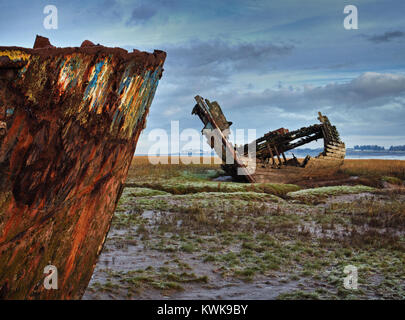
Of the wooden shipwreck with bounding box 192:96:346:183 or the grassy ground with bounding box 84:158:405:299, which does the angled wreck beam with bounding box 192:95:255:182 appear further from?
the grassy ground with bounding box 84:158:405:299

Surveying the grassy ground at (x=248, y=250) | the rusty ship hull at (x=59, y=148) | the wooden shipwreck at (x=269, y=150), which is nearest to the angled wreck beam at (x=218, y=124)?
the wooden shipwreck at (x=269, y=150)

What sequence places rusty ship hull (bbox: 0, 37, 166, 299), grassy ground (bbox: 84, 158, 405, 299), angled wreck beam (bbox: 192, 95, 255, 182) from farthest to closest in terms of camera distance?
angled wreck beam (bbox: 192, 95, 255, 182) → grassy ground (bbox: 84, 158, 405, 299) → rusty ship hull (bbox: 0, 37, 166, 299)

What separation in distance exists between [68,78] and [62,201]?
755 mm

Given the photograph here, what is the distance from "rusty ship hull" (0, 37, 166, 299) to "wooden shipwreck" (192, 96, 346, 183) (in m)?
14.6

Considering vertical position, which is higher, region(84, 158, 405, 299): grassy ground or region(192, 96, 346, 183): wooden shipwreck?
region(192, 96, 346, 183): wooden shipwreck

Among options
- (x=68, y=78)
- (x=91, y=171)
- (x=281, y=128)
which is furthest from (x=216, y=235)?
(x=281, y=128)

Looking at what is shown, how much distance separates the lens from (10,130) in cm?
144

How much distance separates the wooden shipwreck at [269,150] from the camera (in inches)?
683

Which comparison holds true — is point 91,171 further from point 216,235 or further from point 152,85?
Answer: point 216,235

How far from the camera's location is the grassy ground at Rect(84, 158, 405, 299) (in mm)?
4828

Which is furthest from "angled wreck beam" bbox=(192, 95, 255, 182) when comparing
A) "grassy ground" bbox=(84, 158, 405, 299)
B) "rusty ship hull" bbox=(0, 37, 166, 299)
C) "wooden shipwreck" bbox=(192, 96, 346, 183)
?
"rusty ship hull" bbox=(0, 37, 166, 299)

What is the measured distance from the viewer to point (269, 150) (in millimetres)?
19188

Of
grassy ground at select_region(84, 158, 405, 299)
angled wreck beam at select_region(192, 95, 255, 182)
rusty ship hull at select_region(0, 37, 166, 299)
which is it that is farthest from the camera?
angled wreck beam at select_region(192, 95, 255, 182)

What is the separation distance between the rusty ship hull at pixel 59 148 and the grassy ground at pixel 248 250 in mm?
2401
